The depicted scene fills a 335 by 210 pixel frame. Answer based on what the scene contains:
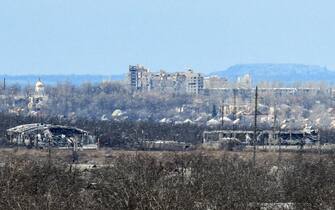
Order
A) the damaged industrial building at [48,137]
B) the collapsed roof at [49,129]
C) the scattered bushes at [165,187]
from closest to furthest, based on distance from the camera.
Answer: the scattered bushes at [165,187]
the damaged industrial building at [48,137]
the collapsed roof at [49,129]

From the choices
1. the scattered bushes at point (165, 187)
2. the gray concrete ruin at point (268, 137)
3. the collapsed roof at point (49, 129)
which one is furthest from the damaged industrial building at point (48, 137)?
the scattered bushes at point (165, 187)

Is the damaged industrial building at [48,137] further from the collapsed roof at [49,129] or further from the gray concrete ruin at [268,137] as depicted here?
the gray concrete ruin at [268,137]

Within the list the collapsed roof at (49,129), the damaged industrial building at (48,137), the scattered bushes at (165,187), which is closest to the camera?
the scattered bushes at (165,187)

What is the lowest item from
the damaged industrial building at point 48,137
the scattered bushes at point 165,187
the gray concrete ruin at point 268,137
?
the gray concrete ruin at point 268,137

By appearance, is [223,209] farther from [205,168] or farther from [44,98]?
[44,98]

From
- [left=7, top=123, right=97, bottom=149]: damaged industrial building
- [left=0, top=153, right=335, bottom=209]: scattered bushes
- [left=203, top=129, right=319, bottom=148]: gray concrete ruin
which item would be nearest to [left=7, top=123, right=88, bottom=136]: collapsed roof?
[left=7, top=123, right=97, bottom=149]: damaged industrial building

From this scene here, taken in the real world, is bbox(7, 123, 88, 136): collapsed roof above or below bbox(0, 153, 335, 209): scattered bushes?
below

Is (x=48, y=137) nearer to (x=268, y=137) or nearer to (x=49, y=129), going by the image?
(x=49, y=129)

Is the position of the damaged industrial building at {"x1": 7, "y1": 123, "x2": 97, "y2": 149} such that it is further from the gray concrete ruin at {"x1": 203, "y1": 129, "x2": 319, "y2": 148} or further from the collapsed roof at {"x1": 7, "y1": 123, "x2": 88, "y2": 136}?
the gray concrete ruin at {"x1": 203, "y1": 129, "x2": 319, "y2": 148}
